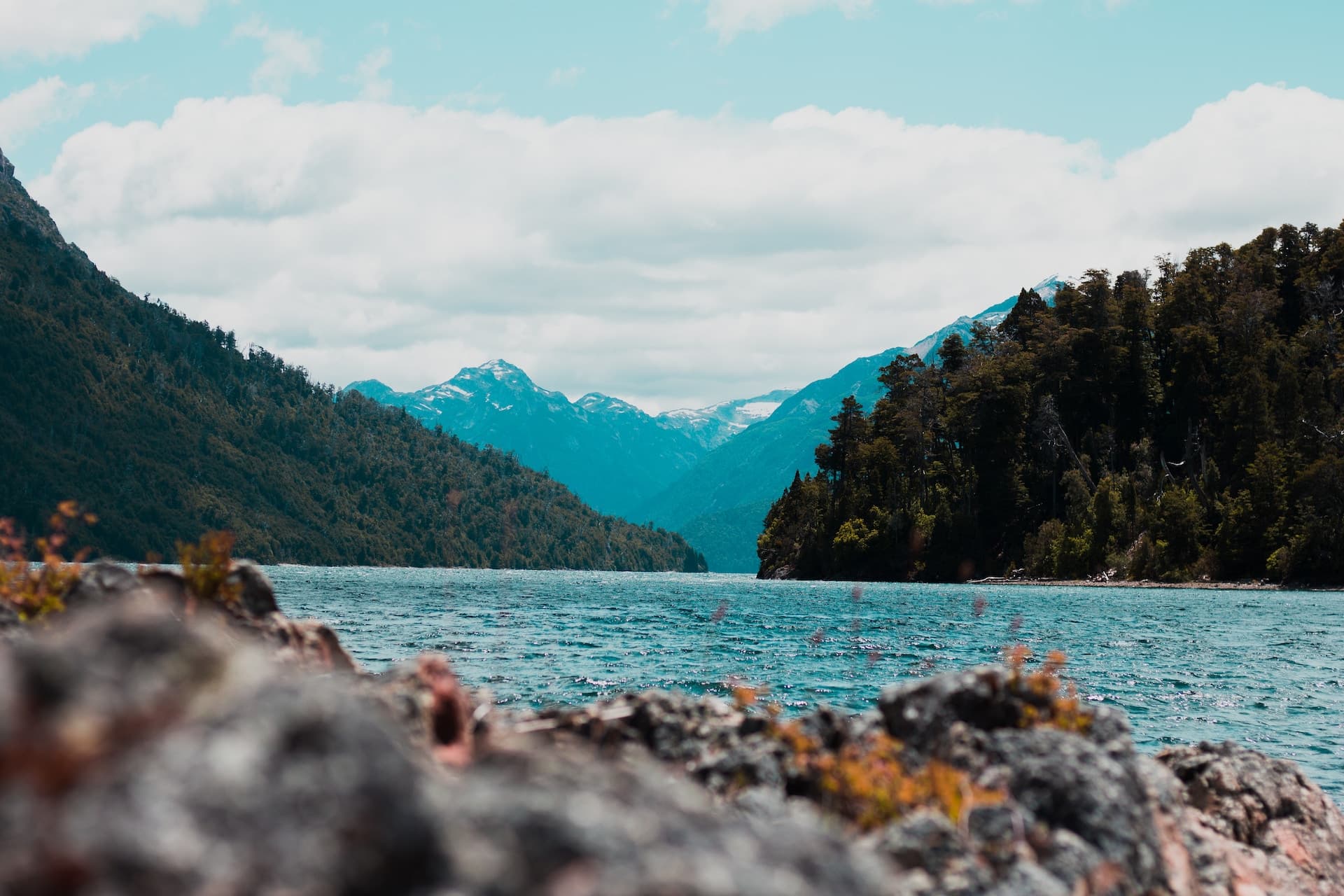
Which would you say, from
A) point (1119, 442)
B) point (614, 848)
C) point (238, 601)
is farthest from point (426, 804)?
point (1119, 442)

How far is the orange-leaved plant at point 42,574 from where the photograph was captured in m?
11.2

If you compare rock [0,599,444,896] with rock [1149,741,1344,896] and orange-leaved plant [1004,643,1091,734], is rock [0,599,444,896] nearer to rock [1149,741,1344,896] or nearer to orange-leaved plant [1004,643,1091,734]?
orange-leaved plant [1004,643,1091,734]

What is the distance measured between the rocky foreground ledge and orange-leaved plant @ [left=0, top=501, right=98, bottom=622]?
4918mm

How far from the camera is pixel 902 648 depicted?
42.7 meters

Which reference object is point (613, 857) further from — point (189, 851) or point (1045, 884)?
point (1045, 884)

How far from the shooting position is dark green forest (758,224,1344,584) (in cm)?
Answer: 11212

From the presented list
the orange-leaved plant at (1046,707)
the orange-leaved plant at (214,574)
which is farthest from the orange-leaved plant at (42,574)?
the orange-leaved plant at (1046,707)

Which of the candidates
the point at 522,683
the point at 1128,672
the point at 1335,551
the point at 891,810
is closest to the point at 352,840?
the point at 891,810

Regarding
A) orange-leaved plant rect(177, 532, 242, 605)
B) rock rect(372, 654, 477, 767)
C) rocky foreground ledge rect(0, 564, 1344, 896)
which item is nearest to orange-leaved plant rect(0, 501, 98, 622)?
orange-leaved plant rect(177, 532, 242, 605)

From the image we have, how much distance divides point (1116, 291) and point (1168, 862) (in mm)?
175690

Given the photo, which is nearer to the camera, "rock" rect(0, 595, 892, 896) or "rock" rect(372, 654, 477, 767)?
"rock" rect(0, 595, 892, 896)

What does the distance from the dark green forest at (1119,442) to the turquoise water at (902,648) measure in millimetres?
27620

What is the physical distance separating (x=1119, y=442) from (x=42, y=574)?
155 m

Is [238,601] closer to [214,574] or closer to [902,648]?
[214,574]
